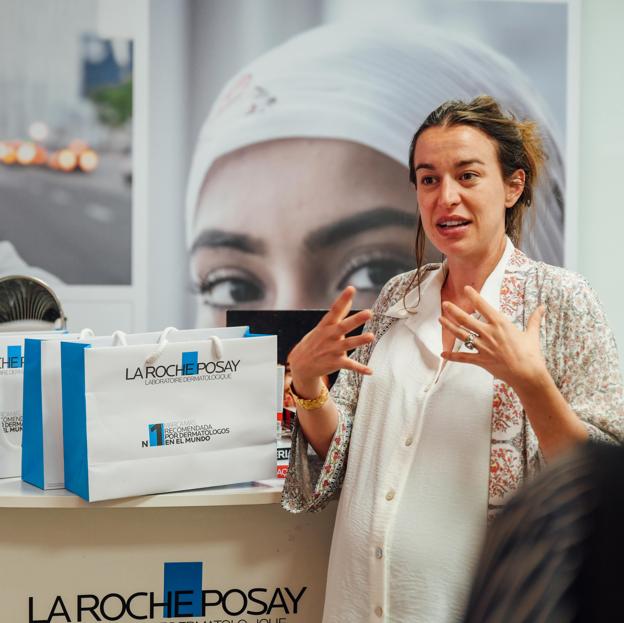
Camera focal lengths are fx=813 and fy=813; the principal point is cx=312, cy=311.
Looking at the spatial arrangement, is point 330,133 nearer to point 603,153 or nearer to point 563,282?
point 603,153

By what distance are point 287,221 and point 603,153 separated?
1561mm

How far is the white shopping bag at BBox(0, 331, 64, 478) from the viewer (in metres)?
1.76

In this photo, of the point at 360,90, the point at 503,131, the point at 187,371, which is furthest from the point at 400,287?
the point at 360,90

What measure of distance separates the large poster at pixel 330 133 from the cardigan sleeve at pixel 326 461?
2017 mm

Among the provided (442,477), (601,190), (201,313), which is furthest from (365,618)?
(601,190)

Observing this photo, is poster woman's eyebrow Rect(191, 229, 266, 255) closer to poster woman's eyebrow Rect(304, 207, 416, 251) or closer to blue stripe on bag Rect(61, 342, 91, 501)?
poster woman's eyebrow Rect(304, 207, 416, 251)

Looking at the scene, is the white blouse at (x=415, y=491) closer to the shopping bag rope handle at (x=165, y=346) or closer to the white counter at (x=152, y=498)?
the white counter at (x=152, y=498)

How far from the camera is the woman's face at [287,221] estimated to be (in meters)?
3.69

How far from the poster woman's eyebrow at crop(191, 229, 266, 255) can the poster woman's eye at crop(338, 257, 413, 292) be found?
43 cm

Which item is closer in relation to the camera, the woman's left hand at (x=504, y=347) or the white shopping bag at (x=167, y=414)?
the woman's left hand at (x=504, y=347)

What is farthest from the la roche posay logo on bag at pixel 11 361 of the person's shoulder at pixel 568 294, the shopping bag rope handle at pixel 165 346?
the person's shoulder at pixel 568 294

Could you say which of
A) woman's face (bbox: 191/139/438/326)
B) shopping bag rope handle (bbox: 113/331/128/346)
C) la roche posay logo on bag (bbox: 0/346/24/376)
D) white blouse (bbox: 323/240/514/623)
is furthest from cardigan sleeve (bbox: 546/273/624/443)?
woman's face (bbox: 191/139/438/326)

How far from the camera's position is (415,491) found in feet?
4.88

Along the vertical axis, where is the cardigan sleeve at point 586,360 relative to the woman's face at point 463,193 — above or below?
below
